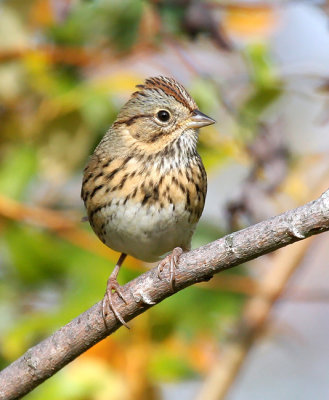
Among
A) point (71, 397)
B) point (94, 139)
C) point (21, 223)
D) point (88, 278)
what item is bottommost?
point (71, 397)

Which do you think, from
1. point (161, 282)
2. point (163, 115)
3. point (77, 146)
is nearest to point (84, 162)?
point (77, 146)

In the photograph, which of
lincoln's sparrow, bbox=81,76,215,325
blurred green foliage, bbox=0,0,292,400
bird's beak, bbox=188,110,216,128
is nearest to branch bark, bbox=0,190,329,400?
lincoln's sparrow, bbox=81,76,215,325

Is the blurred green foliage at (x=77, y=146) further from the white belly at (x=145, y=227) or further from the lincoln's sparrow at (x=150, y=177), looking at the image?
the white belly at (x=145, y=227)

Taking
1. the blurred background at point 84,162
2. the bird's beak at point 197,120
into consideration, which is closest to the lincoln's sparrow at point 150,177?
the bird's beak at point 197,120

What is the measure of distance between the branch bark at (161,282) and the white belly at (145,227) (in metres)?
0.67

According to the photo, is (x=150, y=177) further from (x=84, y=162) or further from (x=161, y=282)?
(x=161, y=282)

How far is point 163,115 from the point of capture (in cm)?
402

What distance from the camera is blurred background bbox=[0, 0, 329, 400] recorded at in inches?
165

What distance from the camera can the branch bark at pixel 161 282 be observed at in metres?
2.49

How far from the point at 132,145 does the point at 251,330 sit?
1015 millimetres

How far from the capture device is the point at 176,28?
433 cm

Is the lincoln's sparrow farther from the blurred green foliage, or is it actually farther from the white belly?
the blurred green foliage

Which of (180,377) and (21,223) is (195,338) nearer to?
(180,377)

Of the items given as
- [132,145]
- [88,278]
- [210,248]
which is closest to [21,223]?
[88,278]
